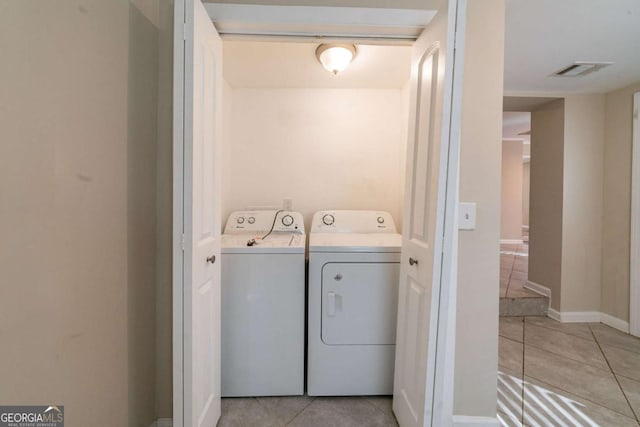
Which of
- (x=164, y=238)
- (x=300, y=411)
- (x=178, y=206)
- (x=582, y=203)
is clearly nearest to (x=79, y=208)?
(x=178, y=206)

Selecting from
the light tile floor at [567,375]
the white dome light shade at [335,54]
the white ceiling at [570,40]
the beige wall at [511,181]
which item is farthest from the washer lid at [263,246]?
the beige wall at [511,181]

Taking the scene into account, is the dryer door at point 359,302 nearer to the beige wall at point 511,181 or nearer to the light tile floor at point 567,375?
the light tile floor at point 567,375

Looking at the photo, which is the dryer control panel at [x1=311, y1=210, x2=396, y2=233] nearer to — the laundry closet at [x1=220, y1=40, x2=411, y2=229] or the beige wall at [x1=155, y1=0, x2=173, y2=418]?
the laundry closet at [x1=220, y1=40, x2=411, y2=229]

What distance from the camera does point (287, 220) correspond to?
2.22 metres

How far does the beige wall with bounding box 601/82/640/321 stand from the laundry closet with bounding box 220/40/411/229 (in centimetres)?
219

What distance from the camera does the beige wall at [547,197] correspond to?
2796mm

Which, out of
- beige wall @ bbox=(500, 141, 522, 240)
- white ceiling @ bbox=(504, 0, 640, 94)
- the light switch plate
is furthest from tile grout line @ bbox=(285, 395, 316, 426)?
beige wall @ bbox=(500, 141, 522, 240)

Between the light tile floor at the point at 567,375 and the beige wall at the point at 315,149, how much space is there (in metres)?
1.46

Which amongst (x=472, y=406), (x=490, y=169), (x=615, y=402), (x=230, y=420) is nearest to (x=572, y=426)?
(x=615, y=402)

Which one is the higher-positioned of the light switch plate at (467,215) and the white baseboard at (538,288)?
the light switch plate at (467,215)

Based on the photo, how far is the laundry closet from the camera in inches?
95.0

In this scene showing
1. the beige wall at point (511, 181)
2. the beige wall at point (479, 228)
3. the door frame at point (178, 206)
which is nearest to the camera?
the door frame at point (178, 206)

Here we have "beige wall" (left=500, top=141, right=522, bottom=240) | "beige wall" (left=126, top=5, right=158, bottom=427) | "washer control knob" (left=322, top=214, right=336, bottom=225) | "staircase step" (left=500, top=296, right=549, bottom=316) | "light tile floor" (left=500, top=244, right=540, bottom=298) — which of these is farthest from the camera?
"beige wall" (left=500, top=141, right=522, bottom=240)

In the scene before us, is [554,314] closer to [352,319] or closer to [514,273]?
[514,273]
